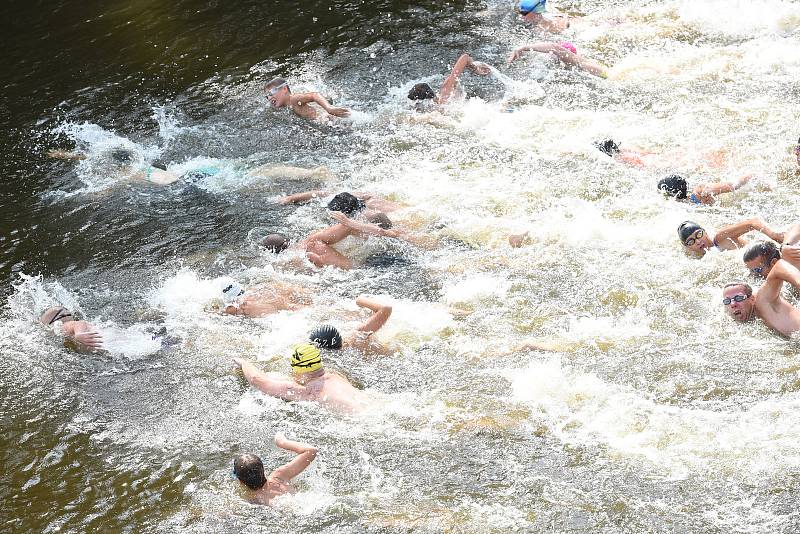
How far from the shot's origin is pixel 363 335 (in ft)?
30.9

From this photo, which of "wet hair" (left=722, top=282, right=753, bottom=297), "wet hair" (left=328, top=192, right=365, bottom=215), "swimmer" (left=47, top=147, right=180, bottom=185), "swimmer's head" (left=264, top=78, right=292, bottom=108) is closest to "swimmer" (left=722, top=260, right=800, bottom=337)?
"wet hair" (left=722, top=282, right=753, bottom=297)

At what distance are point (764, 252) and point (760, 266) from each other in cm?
16

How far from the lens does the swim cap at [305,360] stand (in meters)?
8.64

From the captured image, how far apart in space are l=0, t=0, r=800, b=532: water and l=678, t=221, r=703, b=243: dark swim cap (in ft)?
0.90

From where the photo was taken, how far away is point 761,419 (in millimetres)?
7543

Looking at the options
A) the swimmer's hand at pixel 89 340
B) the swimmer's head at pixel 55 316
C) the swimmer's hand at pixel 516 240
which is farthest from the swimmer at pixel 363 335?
the swimmer's head at pixel 55 316

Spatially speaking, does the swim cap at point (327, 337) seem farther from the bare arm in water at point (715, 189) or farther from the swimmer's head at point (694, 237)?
the bare arm in water at point (715, 189)

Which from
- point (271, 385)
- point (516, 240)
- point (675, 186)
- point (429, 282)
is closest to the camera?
point (271, 385)

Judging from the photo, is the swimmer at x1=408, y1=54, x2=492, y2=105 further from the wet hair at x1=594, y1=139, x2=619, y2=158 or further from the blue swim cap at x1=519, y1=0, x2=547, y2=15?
the wet hair at x1=594, y1=139, x2=619, y2=158

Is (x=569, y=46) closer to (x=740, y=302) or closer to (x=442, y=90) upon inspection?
(x=442, y=90)

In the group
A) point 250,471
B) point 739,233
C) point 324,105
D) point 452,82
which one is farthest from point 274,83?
point 250,471

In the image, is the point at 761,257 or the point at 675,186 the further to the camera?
the point at 675,186

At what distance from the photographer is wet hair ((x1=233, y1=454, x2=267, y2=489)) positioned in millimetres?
7535

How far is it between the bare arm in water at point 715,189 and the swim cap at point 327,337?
4.51 meters
